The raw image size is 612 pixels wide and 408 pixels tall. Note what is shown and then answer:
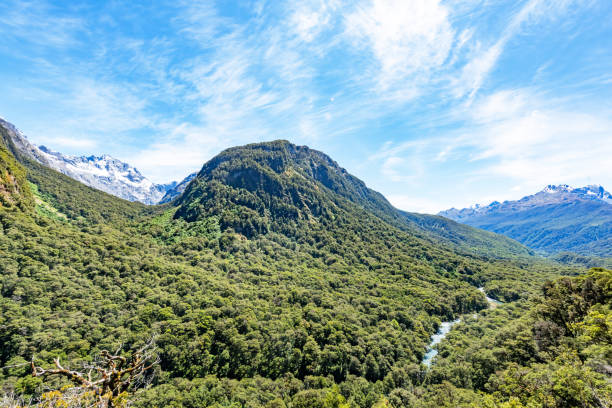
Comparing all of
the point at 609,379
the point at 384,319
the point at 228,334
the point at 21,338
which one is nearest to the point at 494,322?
the point at 384,319

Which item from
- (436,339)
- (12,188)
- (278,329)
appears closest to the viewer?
(278,329)

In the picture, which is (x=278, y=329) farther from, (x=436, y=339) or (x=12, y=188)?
(x=12, y=188)

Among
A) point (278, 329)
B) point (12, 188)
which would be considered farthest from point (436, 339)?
point (12, 188)

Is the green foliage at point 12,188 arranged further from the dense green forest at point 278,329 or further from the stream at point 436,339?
the stream at point 436,339

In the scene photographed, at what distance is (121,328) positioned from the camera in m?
82.2

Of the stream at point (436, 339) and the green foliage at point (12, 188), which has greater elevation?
the green foliage at point (12, 188)

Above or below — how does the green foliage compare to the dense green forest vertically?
above

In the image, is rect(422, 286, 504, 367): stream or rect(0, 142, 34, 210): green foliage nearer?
rect(422, 286, 504, 367): stream

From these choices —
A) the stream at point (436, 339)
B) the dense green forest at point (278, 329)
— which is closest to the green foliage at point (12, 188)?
the dense green forest at point (278, 329)

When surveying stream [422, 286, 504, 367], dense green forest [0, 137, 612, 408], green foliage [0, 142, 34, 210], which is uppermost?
green foliage [0, 142, 34, 210]

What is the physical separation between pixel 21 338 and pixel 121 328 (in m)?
22.6

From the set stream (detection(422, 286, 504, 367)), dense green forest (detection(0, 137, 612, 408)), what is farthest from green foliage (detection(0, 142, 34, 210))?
stream (detection(422, 286, 504, 367))

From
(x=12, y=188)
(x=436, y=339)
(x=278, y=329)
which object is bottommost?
(x=436, y=339)

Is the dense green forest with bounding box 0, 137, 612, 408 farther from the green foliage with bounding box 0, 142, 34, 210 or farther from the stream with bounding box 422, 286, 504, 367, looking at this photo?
the stream with bounding box 422, 286, 504, 367
